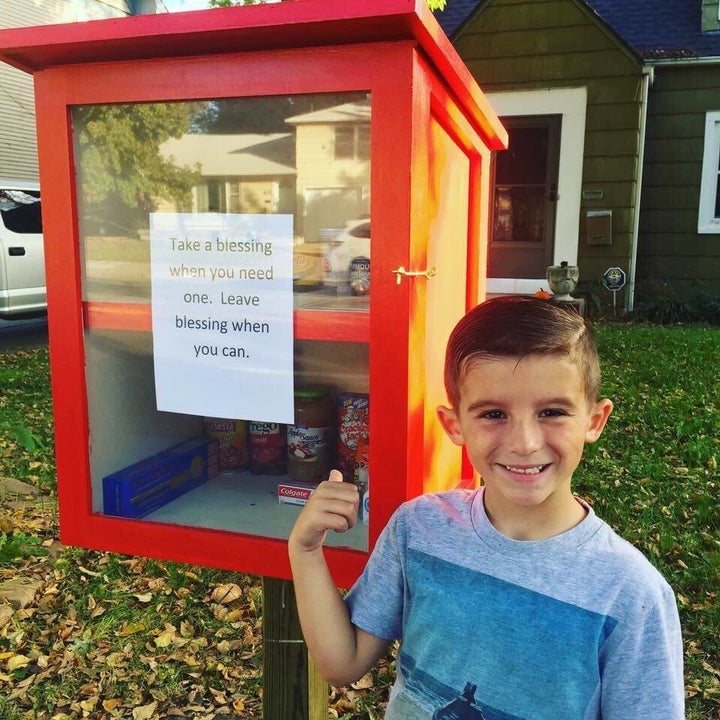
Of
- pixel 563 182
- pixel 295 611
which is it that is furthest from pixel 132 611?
pixel 563 182

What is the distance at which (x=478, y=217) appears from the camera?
1825mm

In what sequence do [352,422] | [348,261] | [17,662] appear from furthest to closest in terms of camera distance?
[17,662] < [352,422] < [348,261]

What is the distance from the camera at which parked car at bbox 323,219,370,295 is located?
128 cm

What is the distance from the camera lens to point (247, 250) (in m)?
1.27

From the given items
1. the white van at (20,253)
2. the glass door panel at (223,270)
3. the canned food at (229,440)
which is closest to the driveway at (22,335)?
the white van at (20,253)

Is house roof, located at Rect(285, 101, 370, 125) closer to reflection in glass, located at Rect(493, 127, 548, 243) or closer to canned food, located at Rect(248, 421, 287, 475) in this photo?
canned food, located at Rect(248, 421, 287, 475)

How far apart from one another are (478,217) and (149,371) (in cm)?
87

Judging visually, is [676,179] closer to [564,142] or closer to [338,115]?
[564,142]

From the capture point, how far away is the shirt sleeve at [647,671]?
38.8 inches

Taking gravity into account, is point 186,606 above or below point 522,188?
below

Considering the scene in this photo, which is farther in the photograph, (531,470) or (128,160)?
(128,160)

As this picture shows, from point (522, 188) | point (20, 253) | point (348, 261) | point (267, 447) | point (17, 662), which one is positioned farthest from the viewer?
point (522, 188)

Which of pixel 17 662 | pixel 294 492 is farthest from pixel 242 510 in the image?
pixel 17 662

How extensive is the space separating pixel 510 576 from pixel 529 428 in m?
0.22
